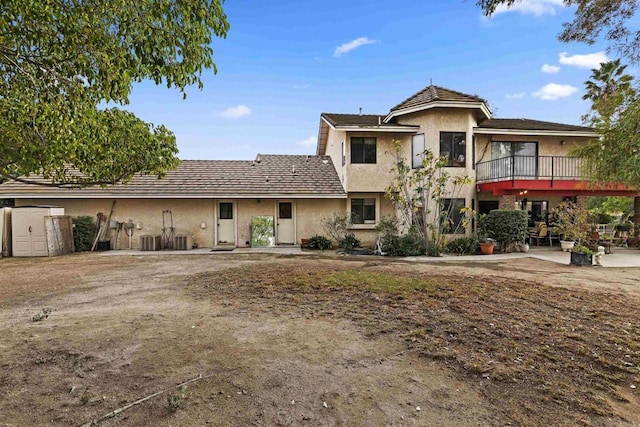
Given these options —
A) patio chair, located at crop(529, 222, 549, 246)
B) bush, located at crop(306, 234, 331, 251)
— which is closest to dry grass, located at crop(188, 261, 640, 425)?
bush, located at crop(306, 234, 331, 251)

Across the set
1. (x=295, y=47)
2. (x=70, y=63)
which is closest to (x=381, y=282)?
(x=70, y=63)

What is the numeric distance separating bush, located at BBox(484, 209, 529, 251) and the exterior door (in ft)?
59.8

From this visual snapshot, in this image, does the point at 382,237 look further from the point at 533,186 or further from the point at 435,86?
the point at 435,86

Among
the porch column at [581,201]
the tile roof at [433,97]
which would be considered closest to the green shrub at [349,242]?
the tile roof at [433,97]

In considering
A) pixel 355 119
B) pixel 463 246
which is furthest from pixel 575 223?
pixel 355 119

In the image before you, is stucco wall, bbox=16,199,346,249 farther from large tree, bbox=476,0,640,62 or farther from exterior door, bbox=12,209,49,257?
large tree, bbox=476,0,640,62

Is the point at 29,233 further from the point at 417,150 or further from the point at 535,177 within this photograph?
the point at 535,177

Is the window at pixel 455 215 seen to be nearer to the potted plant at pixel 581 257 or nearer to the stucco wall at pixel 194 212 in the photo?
the potted plant at pixel 581 257

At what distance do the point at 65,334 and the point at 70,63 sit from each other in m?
3.58

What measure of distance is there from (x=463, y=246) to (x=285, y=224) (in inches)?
321

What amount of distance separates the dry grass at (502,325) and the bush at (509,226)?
234 inches

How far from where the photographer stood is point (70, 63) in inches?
146

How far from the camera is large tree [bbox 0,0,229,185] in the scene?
350 centimetres

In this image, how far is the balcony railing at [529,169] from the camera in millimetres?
14944
